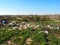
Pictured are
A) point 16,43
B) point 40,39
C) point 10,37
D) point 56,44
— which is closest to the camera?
point 56,44

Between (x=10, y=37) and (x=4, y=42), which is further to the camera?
(x=10, y=37)

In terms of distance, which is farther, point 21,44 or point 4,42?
point 4,42

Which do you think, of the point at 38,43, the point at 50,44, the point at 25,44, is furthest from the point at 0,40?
the point at 50,44

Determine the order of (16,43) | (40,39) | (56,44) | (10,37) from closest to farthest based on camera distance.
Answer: (56,44)
(16,43)
(40,39)
(10,37)

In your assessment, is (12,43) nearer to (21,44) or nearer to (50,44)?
(21,44)

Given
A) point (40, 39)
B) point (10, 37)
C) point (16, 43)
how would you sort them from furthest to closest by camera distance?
point (10, 37), point (40, 39), point (16, 43)

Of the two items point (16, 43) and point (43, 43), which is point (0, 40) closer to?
point (16, 43)

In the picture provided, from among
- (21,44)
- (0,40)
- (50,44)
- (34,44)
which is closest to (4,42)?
(0,40)

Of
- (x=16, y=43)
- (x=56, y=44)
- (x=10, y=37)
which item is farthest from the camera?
(x=10, y=37)
